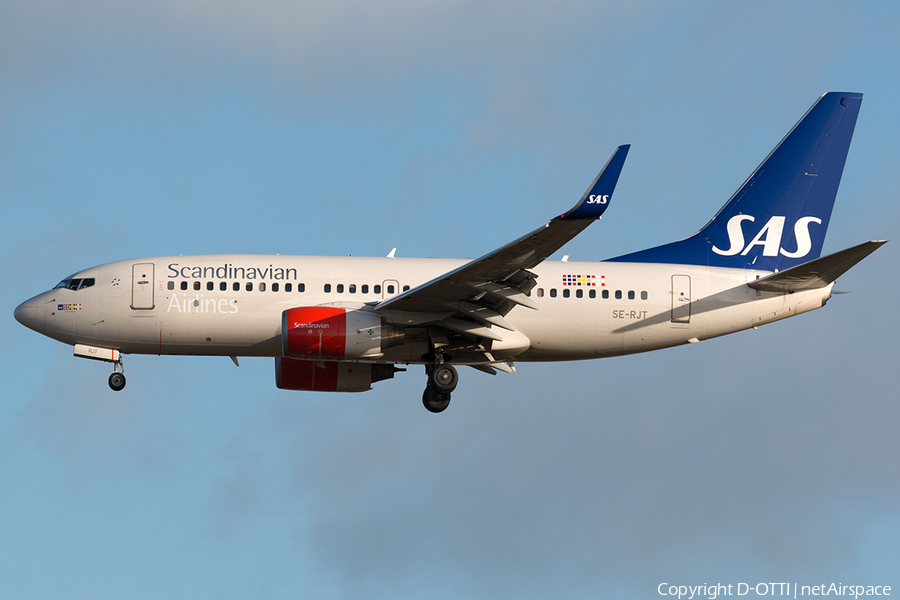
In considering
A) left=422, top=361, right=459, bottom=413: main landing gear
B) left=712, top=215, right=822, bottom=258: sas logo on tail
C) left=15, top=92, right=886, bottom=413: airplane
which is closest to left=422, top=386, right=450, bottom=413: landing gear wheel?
left=15, top=92, right=886, bottom=413: airplane

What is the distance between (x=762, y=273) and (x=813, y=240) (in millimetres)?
2997

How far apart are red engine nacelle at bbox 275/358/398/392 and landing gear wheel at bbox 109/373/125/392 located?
4777mm

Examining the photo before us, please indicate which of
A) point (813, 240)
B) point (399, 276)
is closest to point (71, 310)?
point (399, 276)

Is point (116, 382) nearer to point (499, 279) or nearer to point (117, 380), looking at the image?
point (117, 380)

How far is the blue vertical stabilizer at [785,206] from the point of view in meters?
36.6

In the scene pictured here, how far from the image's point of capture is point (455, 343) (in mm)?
33812

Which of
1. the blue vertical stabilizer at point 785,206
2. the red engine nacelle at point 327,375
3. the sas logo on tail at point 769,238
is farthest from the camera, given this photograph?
the sas logo on tail at point 769,238

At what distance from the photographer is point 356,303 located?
110ft

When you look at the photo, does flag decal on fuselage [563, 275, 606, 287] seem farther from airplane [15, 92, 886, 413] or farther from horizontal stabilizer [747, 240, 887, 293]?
A: horizontal stabilizer [747, 240, 887, 293]

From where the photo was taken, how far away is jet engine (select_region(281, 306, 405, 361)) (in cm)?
3188

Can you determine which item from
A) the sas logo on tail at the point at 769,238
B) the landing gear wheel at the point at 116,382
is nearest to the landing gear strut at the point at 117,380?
the landing gear wheel at the point at 116,382

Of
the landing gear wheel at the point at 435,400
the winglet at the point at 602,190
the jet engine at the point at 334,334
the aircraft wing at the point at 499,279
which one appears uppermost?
the winglet at the point at 602,190

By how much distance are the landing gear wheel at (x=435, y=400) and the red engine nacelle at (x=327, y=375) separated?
82.9 inches

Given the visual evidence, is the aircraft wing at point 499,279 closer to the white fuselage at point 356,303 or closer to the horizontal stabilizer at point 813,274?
the white fuselage at point 356,303
